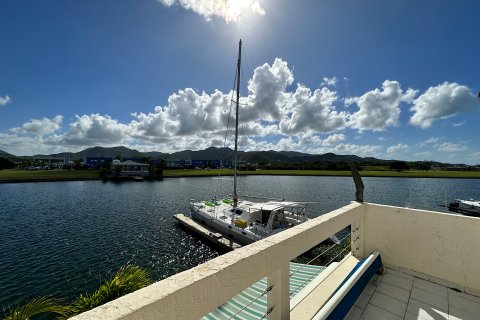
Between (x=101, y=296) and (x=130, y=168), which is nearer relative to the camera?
(x=101, y=296)

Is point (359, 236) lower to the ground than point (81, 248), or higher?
higher

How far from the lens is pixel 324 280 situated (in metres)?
4.13

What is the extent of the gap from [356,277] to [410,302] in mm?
993

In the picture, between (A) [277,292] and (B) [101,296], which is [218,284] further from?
(B) [101,296]

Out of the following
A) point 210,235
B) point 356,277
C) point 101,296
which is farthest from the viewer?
point 210,235

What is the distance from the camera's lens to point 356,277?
153 inches

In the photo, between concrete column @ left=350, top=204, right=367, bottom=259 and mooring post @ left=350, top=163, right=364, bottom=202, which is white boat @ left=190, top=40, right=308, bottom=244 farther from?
mooring post @ left=350, top=163, right=364, bottom=202

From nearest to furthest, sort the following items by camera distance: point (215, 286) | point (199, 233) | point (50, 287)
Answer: point (215, 286)
point (50, 287)
point (199, 233)

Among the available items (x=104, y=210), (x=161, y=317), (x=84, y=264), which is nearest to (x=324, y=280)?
(x=161, y=317)

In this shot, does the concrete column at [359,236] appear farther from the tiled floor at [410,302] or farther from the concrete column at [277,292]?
the concrete column at [277,292]

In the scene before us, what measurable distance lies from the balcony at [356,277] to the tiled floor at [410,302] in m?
0.02

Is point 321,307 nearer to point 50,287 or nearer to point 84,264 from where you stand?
point 50,287

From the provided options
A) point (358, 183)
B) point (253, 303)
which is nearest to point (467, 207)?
point (358, 183)

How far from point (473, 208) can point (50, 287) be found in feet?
131
